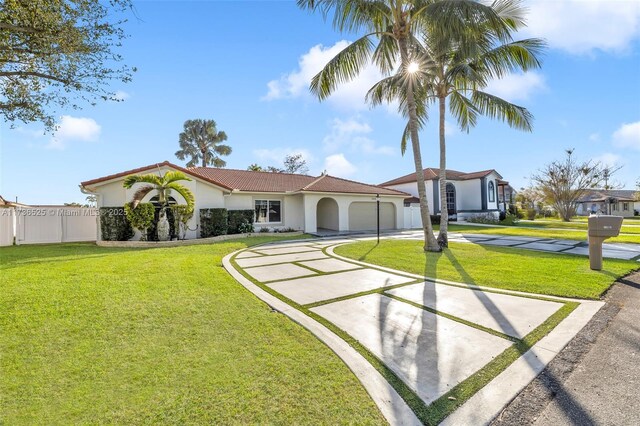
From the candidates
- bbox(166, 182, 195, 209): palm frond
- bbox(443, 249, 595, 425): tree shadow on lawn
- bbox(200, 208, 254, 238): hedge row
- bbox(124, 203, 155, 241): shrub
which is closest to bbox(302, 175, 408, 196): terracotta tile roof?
bbox(200, 208, 254, 238): hedge row

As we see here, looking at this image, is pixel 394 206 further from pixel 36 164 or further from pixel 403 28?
pixel 36 164

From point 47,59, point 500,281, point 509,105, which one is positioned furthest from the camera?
point 509,105

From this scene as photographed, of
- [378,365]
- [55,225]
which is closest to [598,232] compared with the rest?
[378,365]

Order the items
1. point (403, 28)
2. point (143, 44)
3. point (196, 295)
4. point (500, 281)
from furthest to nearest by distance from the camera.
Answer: point (403, 28) → point (143, 44) → point (500, 281) → point (196, 295)

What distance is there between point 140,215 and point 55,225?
5.02m

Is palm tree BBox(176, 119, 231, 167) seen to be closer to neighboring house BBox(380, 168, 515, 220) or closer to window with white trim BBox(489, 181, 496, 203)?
neighboring house BBox(380, 168, 515, 220)

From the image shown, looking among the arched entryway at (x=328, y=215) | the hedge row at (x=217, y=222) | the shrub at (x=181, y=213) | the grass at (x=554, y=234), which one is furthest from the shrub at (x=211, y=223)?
the grass at (x=554, y=234)

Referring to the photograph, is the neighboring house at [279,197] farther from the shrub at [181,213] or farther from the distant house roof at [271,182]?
the shrub at [181,213]

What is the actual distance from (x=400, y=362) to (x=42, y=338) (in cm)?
437

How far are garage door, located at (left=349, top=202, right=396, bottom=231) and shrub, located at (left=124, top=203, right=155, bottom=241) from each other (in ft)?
44.3

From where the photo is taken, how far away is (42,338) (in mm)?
3570

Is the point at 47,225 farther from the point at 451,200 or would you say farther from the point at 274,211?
the point at 451,200

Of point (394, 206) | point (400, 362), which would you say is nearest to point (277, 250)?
point (400, 362)

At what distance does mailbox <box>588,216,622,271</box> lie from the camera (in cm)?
727
